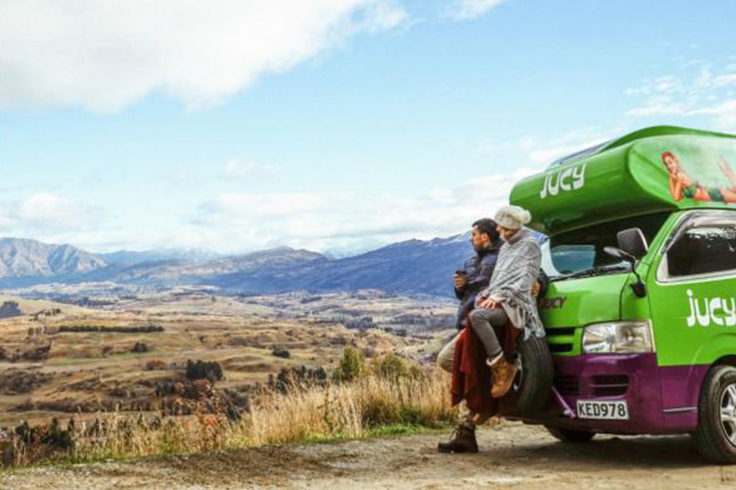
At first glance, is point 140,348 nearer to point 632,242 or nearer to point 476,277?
point 476,277

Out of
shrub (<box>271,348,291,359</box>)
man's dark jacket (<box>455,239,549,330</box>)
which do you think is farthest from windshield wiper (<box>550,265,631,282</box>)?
shrub (<box>271,348,291,359</box>)

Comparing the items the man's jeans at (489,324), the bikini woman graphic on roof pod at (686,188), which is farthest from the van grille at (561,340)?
the bikini woman graphic on roof pod at (686,188)

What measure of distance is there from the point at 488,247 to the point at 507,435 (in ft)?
10.0

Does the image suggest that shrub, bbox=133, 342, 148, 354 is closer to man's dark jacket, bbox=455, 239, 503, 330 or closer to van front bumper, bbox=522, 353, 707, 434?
man's dark jacket, bbox=455, 239, 503, 330

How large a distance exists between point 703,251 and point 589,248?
1.13 m

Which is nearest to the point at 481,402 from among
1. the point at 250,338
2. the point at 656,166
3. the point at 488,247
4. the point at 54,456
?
the point at 488,247

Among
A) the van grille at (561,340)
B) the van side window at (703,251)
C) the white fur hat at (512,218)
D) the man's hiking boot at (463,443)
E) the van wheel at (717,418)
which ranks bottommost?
the man's hiking boot at (463,443)

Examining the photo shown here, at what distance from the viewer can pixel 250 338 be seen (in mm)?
172250

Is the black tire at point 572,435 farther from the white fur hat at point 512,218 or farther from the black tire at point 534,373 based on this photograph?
the white fur hat at point 512,218

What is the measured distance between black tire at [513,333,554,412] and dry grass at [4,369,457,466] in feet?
9.85

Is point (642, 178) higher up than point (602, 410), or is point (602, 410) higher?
point (642, 178)

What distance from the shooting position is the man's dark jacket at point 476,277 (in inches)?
297

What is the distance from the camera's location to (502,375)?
6.94 meters

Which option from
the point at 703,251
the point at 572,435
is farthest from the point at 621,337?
the point at 572,435
